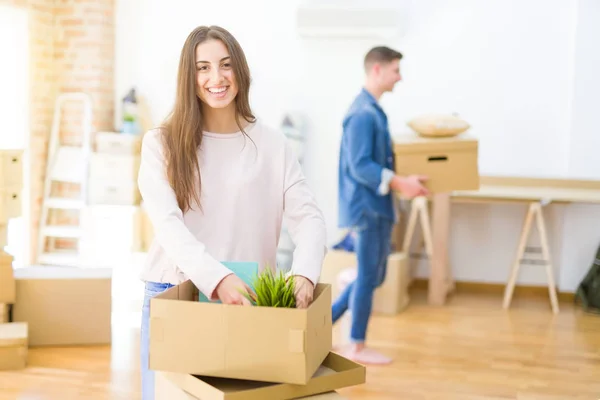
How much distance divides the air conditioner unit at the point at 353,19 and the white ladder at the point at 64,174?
5.82 feet

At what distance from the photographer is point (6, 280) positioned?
163 inches

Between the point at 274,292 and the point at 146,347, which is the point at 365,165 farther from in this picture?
the point at 274,292

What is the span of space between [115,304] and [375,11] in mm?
2708

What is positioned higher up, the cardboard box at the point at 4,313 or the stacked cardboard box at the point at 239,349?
the stacked cardboard box at the point at 239,349

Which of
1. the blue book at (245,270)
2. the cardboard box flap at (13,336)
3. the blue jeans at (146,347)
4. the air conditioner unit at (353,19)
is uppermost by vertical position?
the air conditioner unit at (353,19)

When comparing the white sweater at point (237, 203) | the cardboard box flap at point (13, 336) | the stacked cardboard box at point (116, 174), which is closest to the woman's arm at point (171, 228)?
the white sweater at point (237, 203)

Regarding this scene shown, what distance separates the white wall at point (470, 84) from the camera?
5.61 m

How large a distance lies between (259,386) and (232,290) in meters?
0.20

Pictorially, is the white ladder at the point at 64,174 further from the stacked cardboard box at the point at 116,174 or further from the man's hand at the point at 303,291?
the man's hand at the point at 303,291

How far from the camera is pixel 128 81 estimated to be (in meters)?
6.26

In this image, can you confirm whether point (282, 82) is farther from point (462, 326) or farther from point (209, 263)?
point (209, 263)

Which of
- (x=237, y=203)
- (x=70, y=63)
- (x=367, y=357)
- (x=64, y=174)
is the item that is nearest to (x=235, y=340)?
(x=237, y=203)

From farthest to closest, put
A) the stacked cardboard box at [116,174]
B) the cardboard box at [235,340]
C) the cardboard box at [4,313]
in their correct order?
the stacked cardboard box at [116,174] → the cardboard box at [4,313] → the cardboard box at [235,340]

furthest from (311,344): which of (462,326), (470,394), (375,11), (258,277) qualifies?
(375,11)
